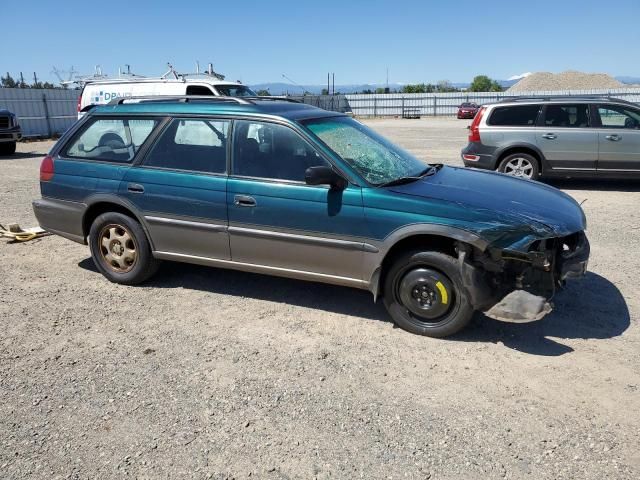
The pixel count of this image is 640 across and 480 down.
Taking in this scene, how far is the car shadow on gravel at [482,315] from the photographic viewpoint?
4148 mm

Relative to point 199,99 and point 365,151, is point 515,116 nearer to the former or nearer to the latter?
point 365,151

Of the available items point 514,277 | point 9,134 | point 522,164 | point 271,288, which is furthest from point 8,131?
point 514,277

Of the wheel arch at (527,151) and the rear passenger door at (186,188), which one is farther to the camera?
the wheel arch at (527,151)

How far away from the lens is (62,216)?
5.41 m

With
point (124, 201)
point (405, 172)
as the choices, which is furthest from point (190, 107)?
point (405, 172)

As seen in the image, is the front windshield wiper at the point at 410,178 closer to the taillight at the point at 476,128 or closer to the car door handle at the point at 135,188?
the car door handle at the point at 135,188

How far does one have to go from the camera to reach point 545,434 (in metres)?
3.00

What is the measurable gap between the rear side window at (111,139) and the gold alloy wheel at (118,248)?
26.7 inches

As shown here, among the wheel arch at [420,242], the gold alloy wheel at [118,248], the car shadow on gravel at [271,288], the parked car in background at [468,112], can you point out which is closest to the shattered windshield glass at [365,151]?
the wheel arch at [420,242]

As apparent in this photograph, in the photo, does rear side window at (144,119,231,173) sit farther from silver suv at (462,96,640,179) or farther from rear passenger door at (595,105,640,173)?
rear passenger door at (595,105,640,173)

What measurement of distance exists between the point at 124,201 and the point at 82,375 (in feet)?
6.09

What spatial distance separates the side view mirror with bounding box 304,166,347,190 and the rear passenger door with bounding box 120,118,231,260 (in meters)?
0.91

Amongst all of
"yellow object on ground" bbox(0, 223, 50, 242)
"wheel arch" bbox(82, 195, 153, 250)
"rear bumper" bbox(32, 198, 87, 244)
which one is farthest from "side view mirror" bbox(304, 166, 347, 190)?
"yellow object on ground" bbox(0, 223, 50, 242)

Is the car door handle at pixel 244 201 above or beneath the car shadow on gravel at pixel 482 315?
above
